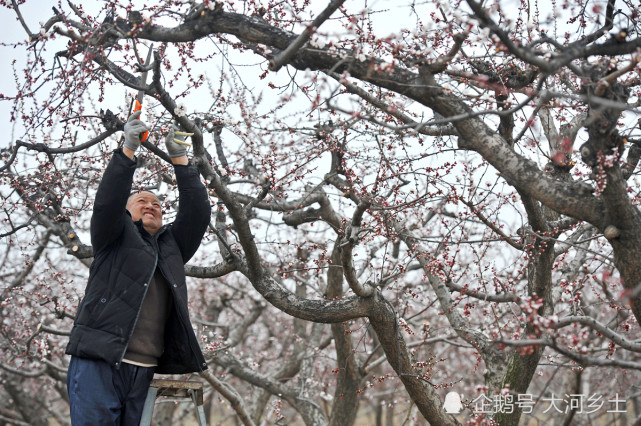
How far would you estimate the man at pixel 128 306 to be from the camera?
294 cm

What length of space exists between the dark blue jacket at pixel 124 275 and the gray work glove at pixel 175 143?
79mm

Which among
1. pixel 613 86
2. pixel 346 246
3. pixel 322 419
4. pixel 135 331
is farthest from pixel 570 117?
pixel 322 419

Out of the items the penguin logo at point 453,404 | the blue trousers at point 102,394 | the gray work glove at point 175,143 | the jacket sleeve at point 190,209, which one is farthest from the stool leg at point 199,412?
the penguin logo at point 453,404

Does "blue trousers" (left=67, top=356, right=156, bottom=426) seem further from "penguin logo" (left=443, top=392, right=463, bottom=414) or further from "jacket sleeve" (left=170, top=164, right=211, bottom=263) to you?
"penguin logo" (left=443, top=392, right=463, bottom=414)

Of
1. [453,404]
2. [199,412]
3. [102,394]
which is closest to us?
[102,394]

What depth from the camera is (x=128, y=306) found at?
3.02m

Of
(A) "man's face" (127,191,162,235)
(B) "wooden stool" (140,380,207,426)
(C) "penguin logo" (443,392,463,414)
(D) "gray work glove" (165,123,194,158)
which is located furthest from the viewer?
(C) "penguin logo" (443,392,463,414)

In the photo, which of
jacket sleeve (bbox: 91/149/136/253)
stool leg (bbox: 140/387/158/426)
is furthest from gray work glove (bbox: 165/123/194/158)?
Result: stool leg (bbox: 140/387/158/426)

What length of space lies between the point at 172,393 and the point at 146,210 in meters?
1.02

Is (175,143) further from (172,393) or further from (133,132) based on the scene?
(172,393)

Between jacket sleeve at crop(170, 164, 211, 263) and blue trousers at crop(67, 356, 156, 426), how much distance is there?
0.77 metres

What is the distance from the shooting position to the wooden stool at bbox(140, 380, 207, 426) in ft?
10.4

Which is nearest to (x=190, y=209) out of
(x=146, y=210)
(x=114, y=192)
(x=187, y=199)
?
(x=187, y=199)

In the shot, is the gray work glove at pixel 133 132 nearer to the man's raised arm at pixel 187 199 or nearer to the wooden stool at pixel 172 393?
the man's raised arm at pixel 187 199
